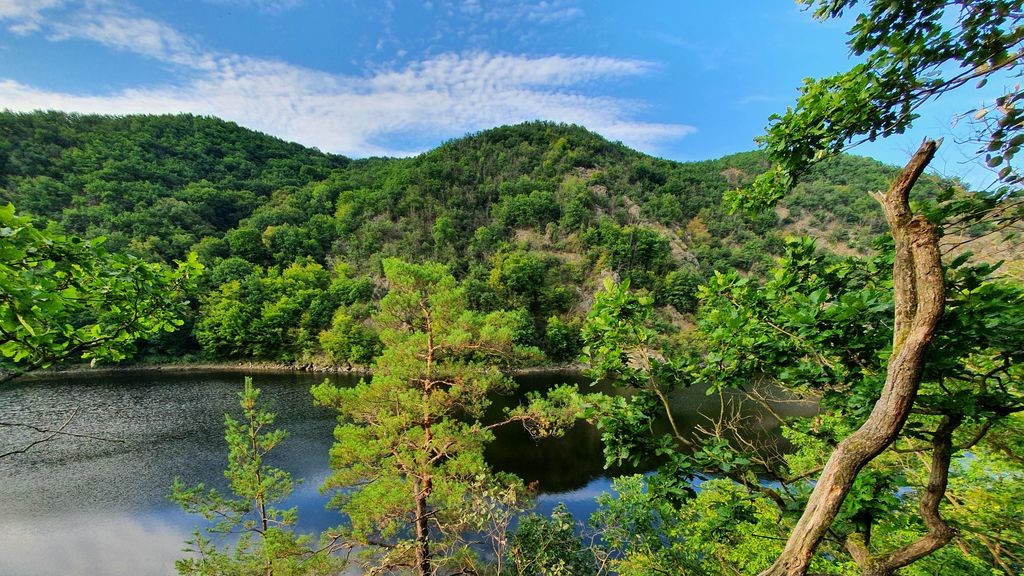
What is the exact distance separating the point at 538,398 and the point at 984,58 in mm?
7205

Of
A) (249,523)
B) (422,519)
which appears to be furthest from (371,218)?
(422,519)

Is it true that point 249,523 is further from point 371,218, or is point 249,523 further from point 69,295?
point 371,218

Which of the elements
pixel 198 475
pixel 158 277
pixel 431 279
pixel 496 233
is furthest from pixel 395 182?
pixel 158 277

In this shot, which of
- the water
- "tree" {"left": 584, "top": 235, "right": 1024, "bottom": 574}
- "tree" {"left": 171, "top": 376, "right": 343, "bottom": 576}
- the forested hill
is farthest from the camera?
the forested hill

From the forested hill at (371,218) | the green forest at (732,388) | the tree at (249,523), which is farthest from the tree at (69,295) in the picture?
the forested hill at (371,218)

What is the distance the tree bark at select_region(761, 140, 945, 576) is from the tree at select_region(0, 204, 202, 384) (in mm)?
3083

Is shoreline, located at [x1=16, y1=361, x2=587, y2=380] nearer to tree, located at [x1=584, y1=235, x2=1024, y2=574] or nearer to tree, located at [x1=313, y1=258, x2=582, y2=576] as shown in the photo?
tree, located at [x1=313, y1=258, x2=582, y2=576]

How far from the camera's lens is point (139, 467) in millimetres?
15148

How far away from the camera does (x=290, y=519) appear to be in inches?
281

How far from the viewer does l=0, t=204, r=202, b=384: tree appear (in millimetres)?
1799

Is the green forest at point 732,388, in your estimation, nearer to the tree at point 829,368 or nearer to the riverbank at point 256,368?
the tree at point 829,368

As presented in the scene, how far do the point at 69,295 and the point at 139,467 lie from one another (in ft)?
62.4

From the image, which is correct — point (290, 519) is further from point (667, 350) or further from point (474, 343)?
point (667, 350)

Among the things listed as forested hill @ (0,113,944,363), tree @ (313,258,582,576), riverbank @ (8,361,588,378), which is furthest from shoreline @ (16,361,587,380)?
tree @ (313,258,582,576)
